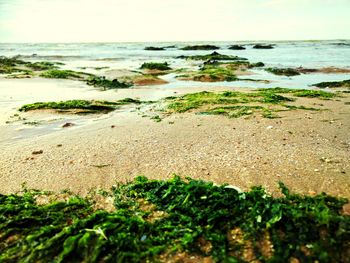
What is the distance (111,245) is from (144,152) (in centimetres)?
209

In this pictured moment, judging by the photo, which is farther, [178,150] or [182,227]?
[178,150]

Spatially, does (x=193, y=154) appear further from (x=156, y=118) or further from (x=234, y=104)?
(x=234, y=104)

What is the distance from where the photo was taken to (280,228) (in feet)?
8.13

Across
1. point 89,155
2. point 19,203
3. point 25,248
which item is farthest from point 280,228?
point 89,155

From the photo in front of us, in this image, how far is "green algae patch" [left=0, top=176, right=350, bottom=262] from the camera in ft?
7.45

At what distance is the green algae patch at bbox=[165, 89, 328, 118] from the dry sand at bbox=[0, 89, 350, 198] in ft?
1.84

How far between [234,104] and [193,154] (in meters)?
3.45

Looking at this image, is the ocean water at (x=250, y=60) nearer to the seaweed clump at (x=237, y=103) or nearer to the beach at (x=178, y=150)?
the seaweed clump at (x=237, y=103)

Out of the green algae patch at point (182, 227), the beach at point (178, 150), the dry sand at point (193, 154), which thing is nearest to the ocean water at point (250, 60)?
the beach at point (178, 150)

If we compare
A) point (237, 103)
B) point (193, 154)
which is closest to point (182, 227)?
point (193, 154)

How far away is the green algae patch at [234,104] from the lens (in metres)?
6.59

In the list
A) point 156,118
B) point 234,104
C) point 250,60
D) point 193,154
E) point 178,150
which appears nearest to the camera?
point 193,154

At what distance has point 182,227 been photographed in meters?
2.56

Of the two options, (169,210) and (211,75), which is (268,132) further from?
(211,75)
